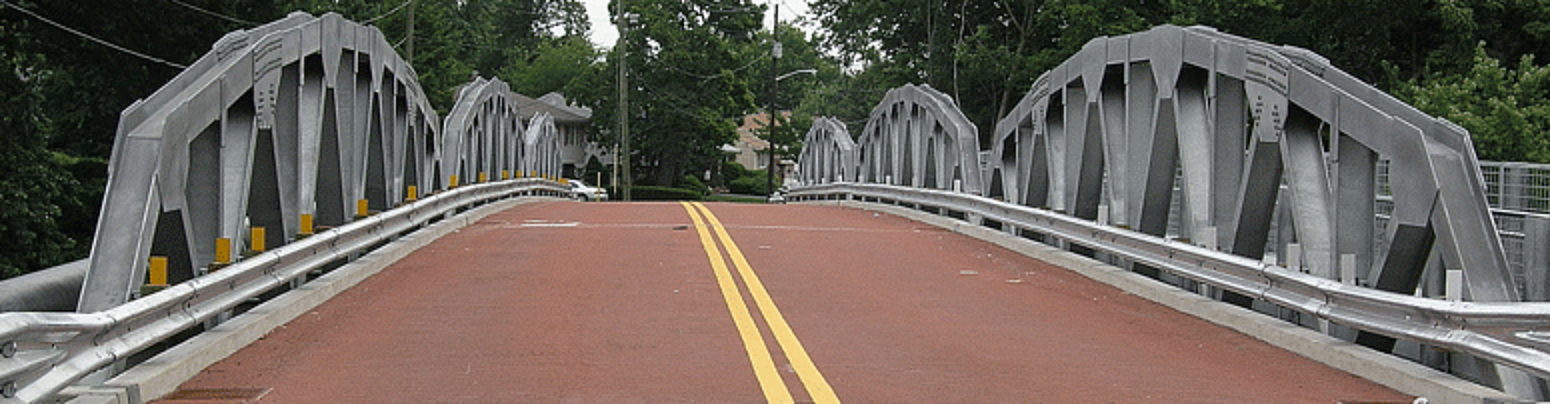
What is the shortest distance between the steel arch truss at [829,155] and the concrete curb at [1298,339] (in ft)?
66.3

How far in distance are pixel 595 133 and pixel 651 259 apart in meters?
62.1

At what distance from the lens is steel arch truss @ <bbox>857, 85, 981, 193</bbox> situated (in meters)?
21.7

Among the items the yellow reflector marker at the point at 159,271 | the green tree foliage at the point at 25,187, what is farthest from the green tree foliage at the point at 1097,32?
the yellow reflector marker at the point at 159,271

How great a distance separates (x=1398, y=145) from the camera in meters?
9.14

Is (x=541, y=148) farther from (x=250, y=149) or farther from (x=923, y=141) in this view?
(x=250, y=149)

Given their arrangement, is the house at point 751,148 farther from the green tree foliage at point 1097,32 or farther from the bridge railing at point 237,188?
Answer: the bridge railing at point 237,188

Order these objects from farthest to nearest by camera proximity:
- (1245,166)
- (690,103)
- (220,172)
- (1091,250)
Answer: (690,103) < (1091,250) < (1245,166) < (220,172)

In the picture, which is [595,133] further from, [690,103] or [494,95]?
[494,95]

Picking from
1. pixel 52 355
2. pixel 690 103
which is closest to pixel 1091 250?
pixel 52 355

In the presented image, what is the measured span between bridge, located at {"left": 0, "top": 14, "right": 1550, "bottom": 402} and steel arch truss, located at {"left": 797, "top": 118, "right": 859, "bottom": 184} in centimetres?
1877

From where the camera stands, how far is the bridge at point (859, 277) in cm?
816

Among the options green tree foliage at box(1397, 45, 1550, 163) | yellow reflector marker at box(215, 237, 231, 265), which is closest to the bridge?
yellow reflector marker at box(215, 237, 231, 265)

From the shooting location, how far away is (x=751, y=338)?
398 inches

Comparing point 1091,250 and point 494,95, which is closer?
point 1091,250
